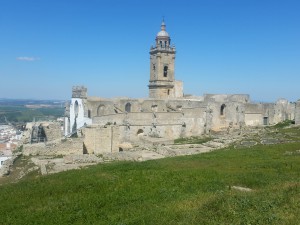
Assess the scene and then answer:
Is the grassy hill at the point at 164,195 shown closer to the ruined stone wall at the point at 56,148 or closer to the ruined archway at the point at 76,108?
the ruined stone wall at the point at 56,148

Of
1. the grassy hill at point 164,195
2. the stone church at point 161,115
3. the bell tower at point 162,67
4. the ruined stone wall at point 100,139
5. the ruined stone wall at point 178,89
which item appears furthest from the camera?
the ruined stone wall at point 178,89

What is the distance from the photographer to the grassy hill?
7863 mm

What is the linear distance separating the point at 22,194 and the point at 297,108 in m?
26.6

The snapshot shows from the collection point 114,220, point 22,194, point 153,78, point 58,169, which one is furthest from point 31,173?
point 153,78

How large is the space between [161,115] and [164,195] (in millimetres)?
24120

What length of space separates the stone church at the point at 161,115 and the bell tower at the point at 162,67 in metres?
0.14

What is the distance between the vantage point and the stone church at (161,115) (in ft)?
108

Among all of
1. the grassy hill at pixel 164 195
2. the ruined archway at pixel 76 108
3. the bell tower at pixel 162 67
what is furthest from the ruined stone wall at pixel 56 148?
the bell tower at pixel 162 67

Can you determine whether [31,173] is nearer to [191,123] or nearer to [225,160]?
[225,160]

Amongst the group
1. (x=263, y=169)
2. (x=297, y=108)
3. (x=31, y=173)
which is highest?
(x=297, y=108)

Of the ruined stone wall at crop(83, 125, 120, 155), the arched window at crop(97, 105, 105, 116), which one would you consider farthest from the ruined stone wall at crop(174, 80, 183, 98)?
the ruined stone wall at crop(83, 125, 120, 155)

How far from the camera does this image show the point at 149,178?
12.4 m

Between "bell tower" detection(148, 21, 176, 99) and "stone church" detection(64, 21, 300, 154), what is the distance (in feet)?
0.45

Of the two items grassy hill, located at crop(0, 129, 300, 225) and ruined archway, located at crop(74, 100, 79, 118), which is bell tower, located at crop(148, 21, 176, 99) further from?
grassy hill, located at crop(0, 129, 300, 225)
